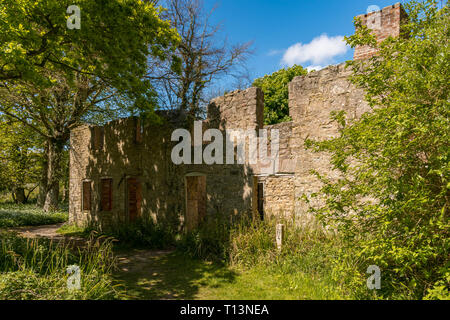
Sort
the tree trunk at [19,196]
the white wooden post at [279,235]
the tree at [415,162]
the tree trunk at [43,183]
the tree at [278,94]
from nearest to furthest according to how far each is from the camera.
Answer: the tree at [415,162] < the white wooden post at [279,235] < the tree at [278,94] < the tree trunk at [43,183] < the tree trunk at [19,196]

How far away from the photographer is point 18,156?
61.8ft

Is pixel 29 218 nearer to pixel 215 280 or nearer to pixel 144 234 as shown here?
pixel 144 234

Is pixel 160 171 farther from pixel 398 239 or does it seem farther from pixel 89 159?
pixel 398 239

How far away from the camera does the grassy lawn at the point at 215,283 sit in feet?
15.5

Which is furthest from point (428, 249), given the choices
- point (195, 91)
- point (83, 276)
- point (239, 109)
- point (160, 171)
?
point (195, 91)

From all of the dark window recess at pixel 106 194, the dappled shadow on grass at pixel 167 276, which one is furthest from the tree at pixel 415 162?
the dark window recess at pixel 106 194

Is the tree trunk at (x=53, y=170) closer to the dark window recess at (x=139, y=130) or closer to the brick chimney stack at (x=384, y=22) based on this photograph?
the dark window recess at (x=139, y=130)

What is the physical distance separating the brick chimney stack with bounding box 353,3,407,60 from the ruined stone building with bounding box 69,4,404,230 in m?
0.02

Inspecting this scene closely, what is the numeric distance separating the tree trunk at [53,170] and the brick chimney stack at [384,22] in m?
14.3

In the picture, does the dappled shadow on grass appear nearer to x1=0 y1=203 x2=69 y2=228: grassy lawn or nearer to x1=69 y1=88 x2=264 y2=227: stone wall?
x1=69 y1=88 x2=264 y2=227: stone wall

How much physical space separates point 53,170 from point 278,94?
12918 mm

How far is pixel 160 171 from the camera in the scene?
9.56m

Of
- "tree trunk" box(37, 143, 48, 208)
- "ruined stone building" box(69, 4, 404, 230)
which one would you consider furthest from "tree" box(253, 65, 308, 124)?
"tree trunk" box(37, 143, 48, 208)
